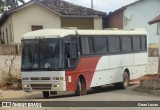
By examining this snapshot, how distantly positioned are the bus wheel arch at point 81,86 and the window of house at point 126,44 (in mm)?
4424

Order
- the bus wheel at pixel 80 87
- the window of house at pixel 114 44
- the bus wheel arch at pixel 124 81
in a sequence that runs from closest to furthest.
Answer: the bus wheel at pixel 80 87 < the window of house at pixel 114 44 < the bus wheel arch at pixel 124 81

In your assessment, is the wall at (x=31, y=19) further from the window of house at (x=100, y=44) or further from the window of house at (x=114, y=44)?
the window of house at (x=100, y=44)

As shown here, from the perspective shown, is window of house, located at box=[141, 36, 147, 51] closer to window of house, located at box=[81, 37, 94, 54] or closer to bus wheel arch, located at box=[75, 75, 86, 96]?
window of house, located at box=[81, 37, 94, 54]

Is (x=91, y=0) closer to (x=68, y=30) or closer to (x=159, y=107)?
(x=68, y=30)

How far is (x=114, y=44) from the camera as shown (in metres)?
24.4

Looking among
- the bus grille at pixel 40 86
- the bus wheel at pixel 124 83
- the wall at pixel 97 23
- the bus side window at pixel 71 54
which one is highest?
the wall at pixel 97 23

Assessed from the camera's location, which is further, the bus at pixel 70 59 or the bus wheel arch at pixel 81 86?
the bus wheel arch at pixel 81 86

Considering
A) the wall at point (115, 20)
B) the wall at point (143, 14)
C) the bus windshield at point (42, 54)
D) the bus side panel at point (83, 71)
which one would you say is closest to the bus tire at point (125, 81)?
the bus side panel at point (83, 71)

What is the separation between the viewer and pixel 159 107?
1529cm

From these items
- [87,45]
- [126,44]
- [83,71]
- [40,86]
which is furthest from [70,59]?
[126,44]

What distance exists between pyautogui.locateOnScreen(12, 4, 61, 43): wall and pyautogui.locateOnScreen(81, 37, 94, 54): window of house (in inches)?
568

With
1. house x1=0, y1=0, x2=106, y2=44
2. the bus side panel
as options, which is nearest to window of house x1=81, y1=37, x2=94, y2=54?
the bus side panel

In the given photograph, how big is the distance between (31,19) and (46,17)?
1215 mm

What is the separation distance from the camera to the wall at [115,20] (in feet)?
128
